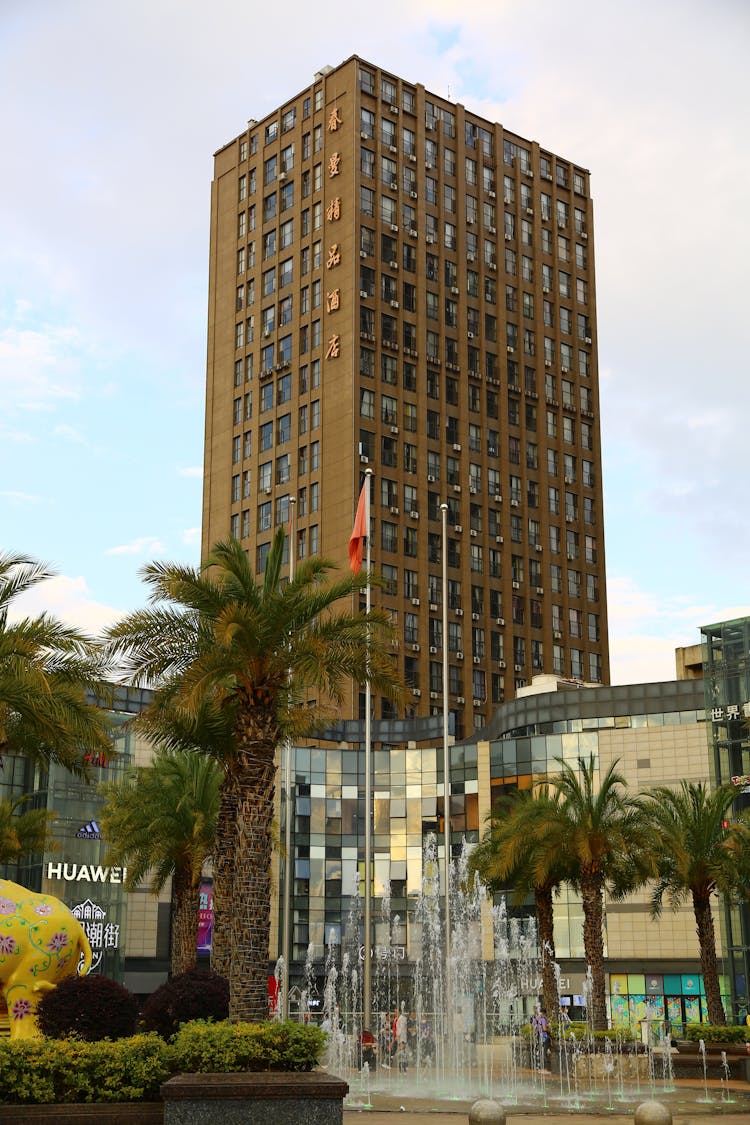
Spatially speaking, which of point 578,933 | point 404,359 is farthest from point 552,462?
point 578,933

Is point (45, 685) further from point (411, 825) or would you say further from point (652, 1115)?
point (411, 825)

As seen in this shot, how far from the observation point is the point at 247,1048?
20.9 m

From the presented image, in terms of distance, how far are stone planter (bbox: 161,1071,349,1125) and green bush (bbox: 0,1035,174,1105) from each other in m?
1.52

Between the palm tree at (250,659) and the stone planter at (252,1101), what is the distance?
5461mm

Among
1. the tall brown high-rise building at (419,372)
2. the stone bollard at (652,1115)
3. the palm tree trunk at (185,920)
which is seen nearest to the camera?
the stone bollard at (652,1115)

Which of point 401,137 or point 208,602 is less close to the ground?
point 401,137

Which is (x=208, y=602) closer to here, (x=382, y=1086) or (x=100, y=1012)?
(x=100, y=1012)

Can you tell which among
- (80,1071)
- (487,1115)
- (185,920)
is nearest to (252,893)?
(80,1071)

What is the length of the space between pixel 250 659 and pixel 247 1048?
8719mm

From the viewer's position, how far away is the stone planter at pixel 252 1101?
19.6 meters

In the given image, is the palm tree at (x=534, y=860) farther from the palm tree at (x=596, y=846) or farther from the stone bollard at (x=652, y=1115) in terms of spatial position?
the stone bollard at (x=652, y=1115)

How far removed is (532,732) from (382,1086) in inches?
1899

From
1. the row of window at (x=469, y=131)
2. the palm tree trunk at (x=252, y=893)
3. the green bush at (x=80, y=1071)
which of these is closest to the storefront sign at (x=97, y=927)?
the palm tree trunk at (x=252, y=893)

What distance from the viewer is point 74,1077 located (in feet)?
69.1
